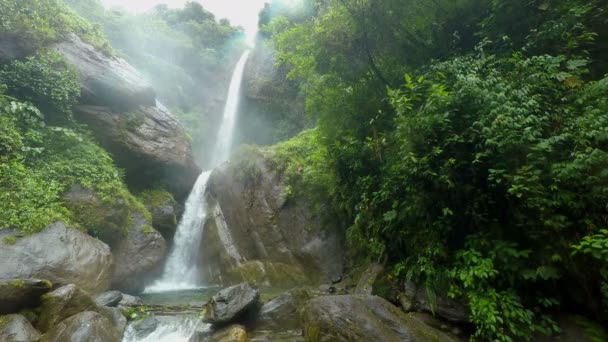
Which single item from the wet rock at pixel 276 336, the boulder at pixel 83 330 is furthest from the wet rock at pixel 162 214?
the wet rock at pixel 276 336

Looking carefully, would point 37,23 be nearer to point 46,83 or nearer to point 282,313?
point 46,83

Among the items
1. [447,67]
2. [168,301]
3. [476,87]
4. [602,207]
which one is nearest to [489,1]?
[447,67]

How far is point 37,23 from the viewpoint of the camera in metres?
12.9

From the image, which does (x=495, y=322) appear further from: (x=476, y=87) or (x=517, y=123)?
(x=476, y=87)

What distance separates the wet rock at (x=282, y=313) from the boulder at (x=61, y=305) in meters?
3.52

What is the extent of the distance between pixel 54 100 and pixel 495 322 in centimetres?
1499

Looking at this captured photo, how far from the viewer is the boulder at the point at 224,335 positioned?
5.73m

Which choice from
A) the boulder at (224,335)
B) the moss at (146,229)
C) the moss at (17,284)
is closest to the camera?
the boulder at (224,335)

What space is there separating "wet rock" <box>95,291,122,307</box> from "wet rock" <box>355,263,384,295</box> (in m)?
6.20

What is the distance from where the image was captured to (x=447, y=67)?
18.6 feet

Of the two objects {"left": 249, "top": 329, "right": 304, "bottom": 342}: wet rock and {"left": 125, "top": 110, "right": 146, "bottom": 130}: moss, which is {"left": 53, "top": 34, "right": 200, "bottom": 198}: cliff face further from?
{"left": 249, "top": 329, "right": 304, "bottom": 342}: wet rock

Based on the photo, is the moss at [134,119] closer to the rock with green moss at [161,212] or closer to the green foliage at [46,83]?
the green foliage at [46,83]

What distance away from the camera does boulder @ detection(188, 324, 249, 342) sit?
18.8 ft

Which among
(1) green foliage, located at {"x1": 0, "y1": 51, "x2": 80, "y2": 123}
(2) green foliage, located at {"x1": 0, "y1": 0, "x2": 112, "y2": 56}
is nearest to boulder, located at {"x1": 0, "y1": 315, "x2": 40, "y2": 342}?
(1) green foliage, located at {"x1": 0, "y1": 51, "x2": 80, "y2": 123}
